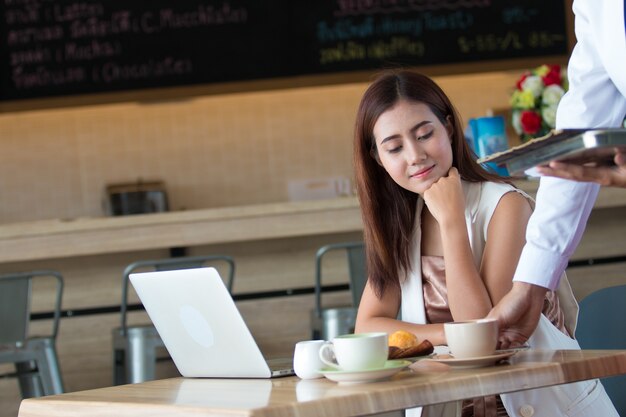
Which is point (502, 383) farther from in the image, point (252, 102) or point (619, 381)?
point (252, 102)

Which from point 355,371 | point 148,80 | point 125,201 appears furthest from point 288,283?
point 355,371

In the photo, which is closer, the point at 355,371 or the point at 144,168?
the point at 355,371

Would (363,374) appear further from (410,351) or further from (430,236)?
(430,236)

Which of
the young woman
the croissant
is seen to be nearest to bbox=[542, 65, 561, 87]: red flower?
the young woman

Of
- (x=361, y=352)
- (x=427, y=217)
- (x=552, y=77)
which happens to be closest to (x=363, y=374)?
(x=361, y=352)

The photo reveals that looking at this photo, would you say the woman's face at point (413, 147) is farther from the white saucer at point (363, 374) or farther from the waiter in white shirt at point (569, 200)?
the white saucer at point (363, 374)

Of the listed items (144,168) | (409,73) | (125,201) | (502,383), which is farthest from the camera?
(144,168)

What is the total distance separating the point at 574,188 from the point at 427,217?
0.44 m

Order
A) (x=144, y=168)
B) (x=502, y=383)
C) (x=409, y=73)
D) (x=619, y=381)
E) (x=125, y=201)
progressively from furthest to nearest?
(x=144, y=168), (x=125, y=201), (x=409, y=73), (x=619, y=381), (x=502, y=383)

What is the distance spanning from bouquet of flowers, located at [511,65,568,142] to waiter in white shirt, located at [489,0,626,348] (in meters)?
2.43

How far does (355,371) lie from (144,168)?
4.64m

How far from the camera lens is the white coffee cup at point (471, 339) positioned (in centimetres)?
145

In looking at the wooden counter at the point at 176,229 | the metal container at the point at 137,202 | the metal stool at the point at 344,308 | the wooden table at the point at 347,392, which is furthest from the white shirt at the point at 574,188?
the metal container at the point at 137,202

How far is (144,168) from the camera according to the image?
5887 millimetres
